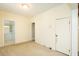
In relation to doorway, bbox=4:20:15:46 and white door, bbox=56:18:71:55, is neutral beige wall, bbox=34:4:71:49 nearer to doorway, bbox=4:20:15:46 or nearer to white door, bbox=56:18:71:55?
white door, bbox=56:18:71:55

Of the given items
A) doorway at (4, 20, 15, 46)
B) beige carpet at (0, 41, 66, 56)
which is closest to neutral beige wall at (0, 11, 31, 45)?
doorway at (4, 20, 15, 46)

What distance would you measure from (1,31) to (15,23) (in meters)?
1.21

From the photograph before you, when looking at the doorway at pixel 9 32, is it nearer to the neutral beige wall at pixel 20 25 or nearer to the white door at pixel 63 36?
the neutral beige wall at pixel 20 25

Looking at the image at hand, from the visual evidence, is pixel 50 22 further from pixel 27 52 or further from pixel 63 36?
pixel 27 52

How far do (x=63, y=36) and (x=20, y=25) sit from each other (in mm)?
3638

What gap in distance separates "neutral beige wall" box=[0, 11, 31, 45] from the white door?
3.20 metres

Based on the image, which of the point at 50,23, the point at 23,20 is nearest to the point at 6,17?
the point at 23,20

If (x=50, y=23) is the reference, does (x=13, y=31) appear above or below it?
below

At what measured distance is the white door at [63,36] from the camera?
3.30 meters

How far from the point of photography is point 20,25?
6.00 m

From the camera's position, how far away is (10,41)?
537 cm

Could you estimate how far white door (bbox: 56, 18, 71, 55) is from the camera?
10.8ft

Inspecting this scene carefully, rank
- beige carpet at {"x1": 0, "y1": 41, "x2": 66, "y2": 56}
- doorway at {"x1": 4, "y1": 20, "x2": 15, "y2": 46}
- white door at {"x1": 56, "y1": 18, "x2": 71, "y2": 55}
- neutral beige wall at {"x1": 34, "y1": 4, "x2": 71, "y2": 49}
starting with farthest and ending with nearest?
doorway at {"x1": 4, "y1": 20, "x2": 15, "y2": 46}, neutral beige wall at {"x1": 34, "y1": 4, "x2": 71, "y2": 49}, beige carpet at {"x1": 0, "y1": 41, "x2": 66, "y2": 56}, white door at {"x1": 56, "y1": 18, "x2": 71, "y2": 55}

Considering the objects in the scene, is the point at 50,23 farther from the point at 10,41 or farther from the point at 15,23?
the point at 10,41
